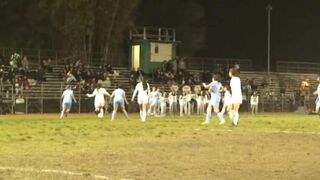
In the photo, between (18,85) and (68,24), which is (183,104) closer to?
(18,85)

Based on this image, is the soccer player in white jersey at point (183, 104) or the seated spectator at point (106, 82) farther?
the seated spectator at point (106, 82)

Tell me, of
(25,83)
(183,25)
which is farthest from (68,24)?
(183,25)

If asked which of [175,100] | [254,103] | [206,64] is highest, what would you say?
[206,64]

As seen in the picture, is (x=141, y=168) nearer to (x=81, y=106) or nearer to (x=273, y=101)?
(x=81, y=106)

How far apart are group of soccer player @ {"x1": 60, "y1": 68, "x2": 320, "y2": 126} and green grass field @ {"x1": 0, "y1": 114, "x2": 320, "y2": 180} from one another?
4761 mm

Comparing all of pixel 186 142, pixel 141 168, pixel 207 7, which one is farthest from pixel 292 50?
pixel 141 168

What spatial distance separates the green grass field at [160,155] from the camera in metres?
11.9

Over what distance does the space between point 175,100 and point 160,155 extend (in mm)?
31598

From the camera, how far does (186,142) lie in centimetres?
1806

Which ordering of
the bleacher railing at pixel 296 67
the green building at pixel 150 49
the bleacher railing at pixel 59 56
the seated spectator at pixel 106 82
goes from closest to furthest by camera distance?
1. the seated spectator at pixel 106 82
2. the bleacher railing at pixel 59 56
3. the green building at pixel 150 49
4. the bleacher railing at pixel 296 67

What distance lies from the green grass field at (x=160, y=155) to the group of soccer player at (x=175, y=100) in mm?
4761

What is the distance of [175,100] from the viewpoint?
4644cm

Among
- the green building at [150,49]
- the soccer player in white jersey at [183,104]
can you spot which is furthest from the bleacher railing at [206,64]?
the soccer player in white jersey at [183,104]

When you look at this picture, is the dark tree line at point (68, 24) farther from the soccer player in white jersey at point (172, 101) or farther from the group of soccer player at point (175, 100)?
the group of soccer player at point (175, 100)
